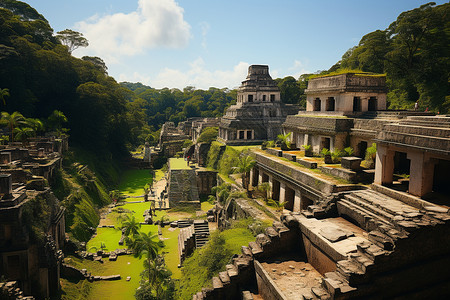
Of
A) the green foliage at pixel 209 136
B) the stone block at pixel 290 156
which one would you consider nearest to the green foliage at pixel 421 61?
the stone block at pixel 290 156

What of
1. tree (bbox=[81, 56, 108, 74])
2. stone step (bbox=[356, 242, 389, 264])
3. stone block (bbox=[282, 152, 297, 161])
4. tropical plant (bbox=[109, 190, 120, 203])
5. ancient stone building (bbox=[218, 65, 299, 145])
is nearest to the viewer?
Result: stone step (bbox=[356, 242, 389, 264])

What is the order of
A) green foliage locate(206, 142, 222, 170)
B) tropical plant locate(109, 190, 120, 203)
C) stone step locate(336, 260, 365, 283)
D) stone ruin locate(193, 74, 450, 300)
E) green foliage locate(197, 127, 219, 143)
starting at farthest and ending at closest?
1. green foliage locate(197, 127, 219, 143)
2. green foliage locate(206, 142, 222, 170)
3. tropical plant locate(109, 190, 120, 203)
4. stone ruin locate(193, 74, 450, 300)
5. stone step locate(336, 260, 365, 283)

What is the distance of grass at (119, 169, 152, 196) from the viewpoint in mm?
36816

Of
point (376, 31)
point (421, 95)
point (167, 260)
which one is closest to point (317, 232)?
point (167, 260)

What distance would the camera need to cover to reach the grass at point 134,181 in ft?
121

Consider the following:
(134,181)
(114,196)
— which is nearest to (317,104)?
(114,196)

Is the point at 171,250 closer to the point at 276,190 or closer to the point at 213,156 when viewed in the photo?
the point at 276,190

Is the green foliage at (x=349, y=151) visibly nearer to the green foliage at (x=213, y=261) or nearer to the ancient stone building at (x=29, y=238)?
the green foliage at (x=213, y=261)

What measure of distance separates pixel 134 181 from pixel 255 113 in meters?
18.6

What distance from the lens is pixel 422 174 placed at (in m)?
10.6

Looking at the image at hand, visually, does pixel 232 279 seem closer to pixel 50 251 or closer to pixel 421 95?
pixel 50 251

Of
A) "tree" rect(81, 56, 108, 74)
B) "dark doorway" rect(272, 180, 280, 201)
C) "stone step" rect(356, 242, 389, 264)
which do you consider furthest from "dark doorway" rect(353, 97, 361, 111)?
"tree" rect(81, 56, 108, 74)

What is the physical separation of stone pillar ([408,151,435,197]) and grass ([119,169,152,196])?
2984cm

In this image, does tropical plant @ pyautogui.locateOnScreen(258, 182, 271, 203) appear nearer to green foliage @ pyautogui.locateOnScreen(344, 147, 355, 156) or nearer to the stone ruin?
the stone ruin
